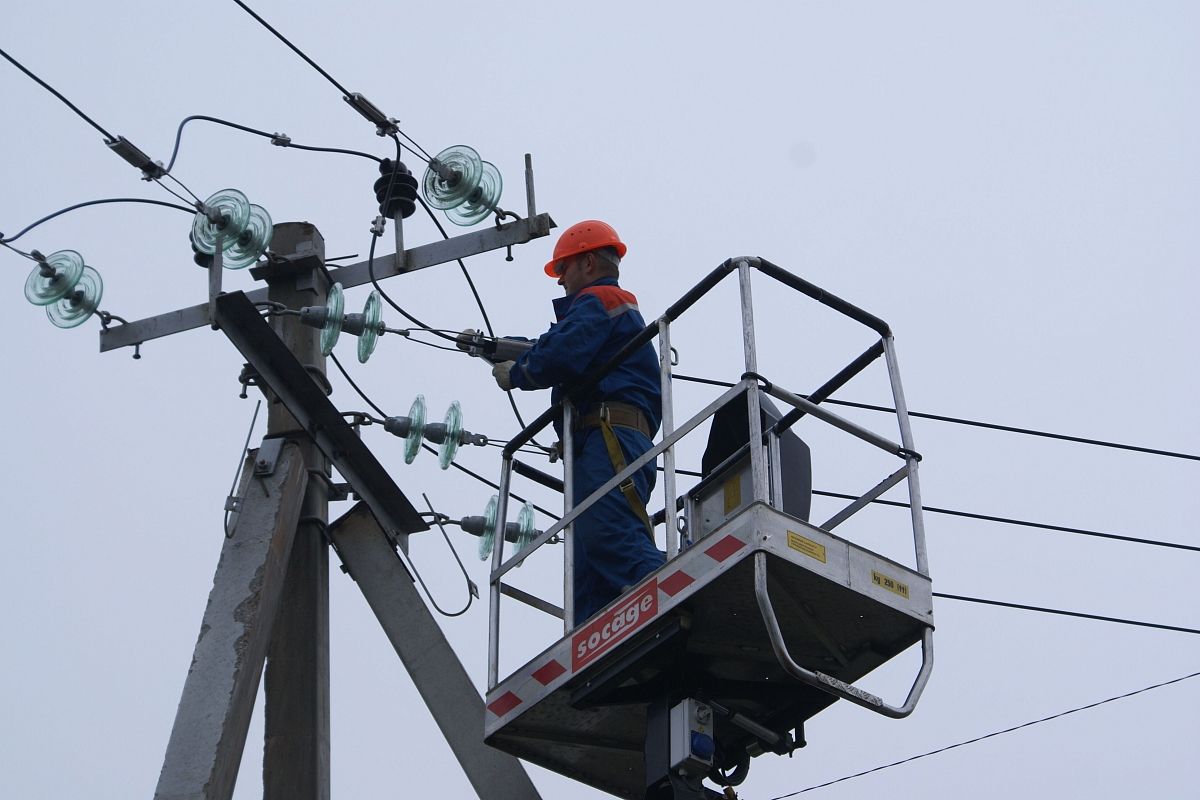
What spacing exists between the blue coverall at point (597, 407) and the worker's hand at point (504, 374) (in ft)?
0.35

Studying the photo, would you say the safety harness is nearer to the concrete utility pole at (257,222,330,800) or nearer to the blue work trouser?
the blue work trouser

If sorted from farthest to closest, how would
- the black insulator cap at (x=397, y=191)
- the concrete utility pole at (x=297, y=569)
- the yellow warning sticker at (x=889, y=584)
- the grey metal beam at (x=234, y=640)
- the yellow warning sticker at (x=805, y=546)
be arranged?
1. the black insulator cap at (x=397, y=191)
2. the concrete utility pole at (x=297, y=569)
3. the grey metal beam at (x=234, y=640)
4. the yellow warning sticker at (x=889, y=584)
5. the yellow warning sticker at (x=805, y=546)

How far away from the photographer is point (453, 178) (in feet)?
32.7

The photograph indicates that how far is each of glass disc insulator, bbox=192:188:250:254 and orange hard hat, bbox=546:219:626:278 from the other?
5.29 ft

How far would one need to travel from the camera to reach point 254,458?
9422 millimetres

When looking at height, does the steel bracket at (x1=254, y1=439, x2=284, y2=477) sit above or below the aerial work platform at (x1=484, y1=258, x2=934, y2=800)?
above

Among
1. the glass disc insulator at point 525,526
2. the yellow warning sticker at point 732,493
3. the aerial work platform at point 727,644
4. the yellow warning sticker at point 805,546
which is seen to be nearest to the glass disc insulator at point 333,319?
the glass disc insulator at point 525,526

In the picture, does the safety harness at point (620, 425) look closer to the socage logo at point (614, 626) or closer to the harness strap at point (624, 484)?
the harness strap at point (624, 484)

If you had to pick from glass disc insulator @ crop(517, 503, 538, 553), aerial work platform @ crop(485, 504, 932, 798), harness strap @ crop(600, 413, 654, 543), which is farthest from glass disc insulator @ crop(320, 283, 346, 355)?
aerial work platform @ crop(485, 504, 932, 798)

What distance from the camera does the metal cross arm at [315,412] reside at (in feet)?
30.2

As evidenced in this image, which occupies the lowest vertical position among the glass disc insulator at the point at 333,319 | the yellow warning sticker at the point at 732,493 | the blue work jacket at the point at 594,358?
the yellow warning sticker at the point at 732,493

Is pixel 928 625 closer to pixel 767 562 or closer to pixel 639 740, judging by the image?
pixel 767 562

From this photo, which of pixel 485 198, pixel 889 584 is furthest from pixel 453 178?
pixel 889 584

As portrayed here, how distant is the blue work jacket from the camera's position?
858 centimetres
